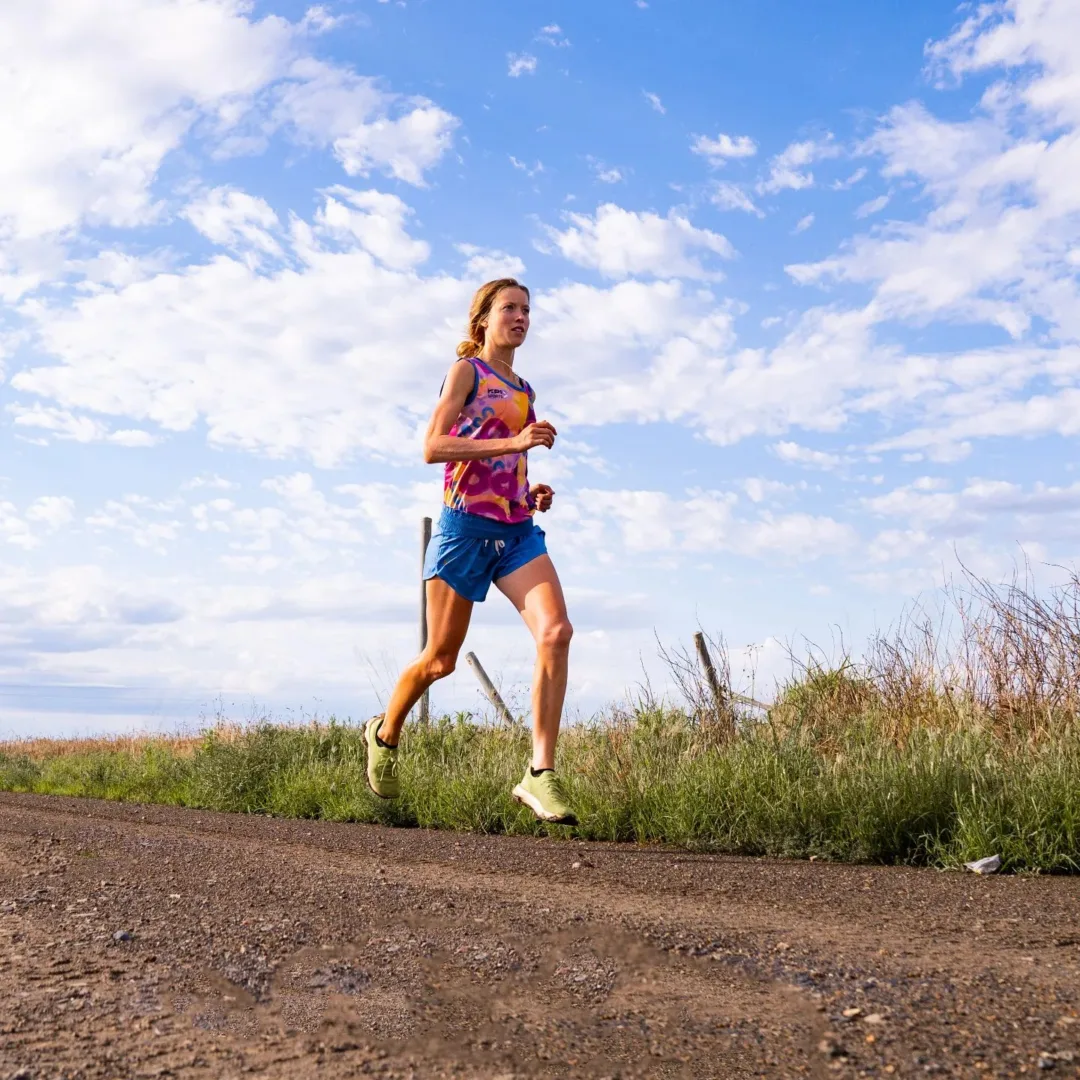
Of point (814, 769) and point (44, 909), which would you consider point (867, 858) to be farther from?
point (44, 909)

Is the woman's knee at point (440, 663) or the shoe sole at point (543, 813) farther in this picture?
the woman's knee at point (440, 663)

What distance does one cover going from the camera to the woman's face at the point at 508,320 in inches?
234

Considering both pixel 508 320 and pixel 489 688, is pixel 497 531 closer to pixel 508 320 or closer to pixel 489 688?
pixel 508 320

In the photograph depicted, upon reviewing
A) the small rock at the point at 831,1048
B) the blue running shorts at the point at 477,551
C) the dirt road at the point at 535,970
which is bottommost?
the small rock at the point at 831,1048

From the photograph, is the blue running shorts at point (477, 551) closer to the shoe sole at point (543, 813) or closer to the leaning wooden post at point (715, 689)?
the shoe sole at point (543, 813)

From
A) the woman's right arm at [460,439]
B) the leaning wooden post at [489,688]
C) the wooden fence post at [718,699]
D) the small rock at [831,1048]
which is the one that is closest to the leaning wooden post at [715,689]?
the wooden fence post at [718,699]

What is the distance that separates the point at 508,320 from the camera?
19.5 ft

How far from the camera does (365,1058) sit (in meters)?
2.33

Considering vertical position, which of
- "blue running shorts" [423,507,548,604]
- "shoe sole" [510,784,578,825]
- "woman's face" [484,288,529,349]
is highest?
"woman's face" [484,288,529,349]

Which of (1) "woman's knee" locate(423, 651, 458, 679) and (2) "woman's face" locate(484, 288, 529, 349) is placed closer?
(2) "woman's face" locate(484, 288, 529, 349)

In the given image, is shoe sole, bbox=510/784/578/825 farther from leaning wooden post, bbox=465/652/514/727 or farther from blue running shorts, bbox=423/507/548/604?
leaning wooden post, bbox=465/652/514/727

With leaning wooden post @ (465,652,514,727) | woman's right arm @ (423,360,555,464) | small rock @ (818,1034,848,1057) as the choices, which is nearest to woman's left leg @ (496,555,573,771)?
woman's right arm @ (423,360,555,464)

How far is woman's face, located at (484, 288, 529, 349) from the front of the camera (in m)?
5.94

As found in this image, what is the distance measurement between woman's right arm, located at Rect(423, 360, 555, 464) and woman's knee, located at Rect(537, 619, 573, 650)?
88cm
